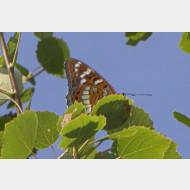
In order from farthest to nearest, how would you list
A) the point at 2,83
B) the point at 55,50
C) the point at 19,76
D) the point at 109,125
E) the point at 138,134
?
the point at 55,50 < the point at 19,76 < the point at 2,83 < the point at 109,125 < the point at 138,134

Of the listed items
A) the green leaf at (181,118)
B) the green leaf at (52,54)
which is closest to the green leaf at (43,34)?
the green leaf at (52,54)

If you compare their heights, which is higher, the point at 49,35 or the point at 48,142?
the point at 49,35

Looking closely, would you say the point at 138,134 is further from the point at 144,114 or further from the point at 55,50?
the point at 55,50

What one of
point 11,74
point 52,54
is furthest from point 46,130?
point 52,54

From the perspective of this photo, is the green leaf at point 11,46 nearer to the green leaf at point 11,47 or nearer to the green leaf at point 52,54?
the green leaf at point 11,47

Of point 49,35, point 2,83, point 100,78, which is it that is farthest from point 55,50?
point 2,83

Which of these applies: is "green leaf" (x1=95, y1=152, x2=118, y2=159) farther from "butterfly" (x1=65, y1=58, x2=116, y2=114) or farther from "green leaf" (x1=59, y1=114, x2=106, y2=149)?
"butterfly" (x1=65, y1=58, x2=116, y2=114)
